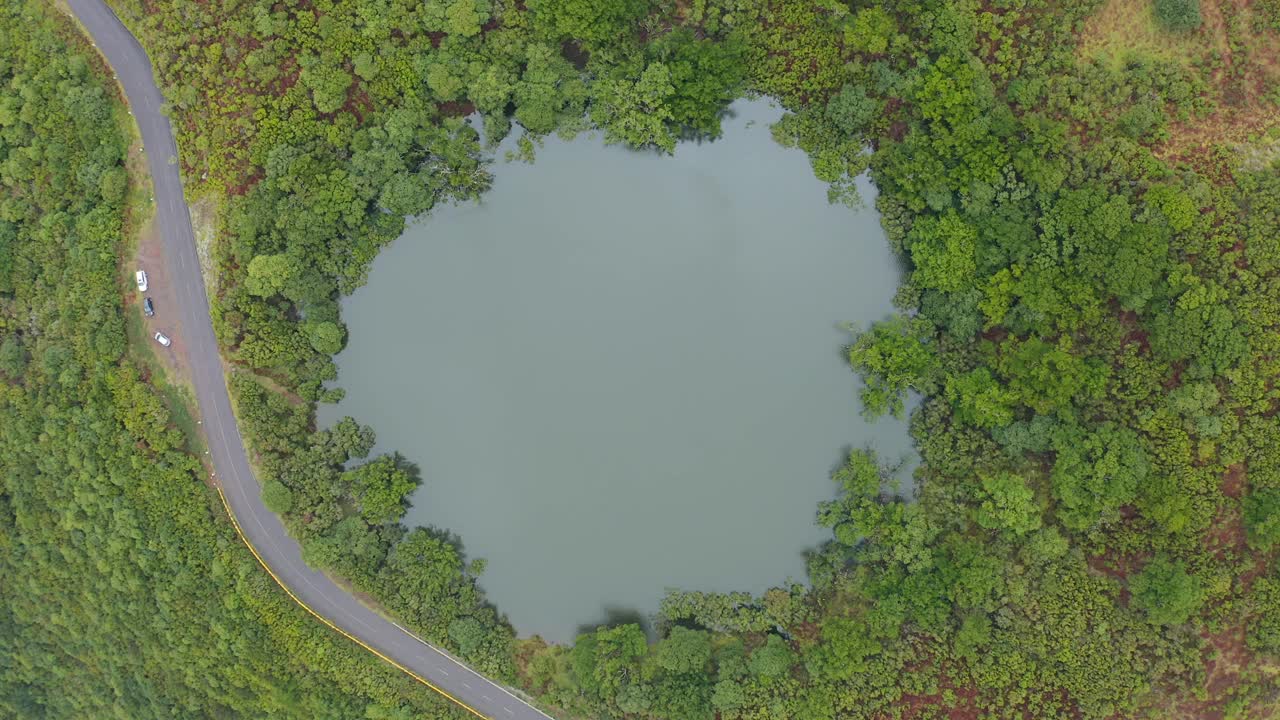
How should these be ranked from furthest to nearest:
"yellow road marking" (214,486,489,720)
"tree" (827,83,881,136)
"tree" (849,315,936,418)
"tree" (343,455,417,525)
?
"tree" (343,455,417,525)
"yellow road marking" (214,486,489,720)
"tree" (849,315,936,418)
"tree" (827,83,881,136)

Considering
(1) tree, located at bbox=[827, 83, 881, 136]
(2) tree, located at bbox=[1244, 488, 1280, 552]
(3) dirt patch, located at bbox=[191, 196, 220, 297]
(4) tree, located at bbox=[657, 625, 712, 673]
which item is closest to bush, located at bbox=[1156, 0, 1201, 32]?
(1) tree, located at bbox=[827, 83, 881, 136]

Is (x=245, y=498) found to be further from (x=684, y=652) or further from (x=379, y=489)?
(x=684, y=652)

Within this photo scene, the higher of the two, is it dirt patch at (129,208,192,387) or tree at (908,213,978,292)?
tree at (908,213,978,292)

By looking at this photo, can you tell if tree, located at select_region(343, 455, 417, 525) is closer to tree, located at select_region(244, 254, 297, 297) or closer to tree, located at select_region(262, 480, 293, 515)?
tree, located at select_region(262, 480, 293, 515)

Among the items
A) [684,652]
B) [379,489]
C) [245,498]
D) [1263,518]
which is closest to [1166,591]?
[1263,518]

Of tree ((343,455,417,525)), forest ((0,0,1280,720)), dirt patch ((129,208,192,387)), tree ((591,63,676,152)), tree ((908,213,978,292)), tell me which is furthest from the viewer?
dirt patch ((129,208,192,387))

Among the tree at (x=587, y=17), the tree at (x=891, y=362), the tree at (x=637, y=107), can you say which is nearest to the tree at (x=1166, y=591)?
the tree at (x=891, y=362)
